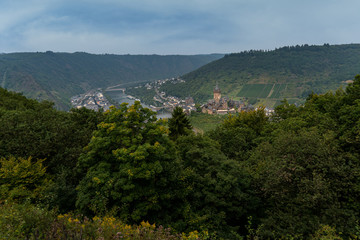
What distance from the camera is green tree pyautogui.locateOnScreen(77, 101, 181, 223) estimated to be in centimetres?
1052

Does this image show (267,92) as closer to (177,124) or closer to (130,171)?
(177,124)

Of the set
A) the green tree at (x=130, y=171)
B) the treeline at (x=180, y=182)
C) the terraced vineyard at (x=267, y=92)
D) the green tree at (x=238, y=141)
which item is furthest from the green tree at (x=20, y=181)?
the terraced vineyard at (x=267, y=92)

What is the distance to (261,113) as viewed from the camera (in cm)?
3019

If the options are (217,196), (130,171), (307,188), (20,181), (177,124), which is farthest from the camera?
(177,124)

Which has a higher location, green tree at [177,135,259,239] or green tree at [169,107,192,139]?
green tree at [169,107,192,139]

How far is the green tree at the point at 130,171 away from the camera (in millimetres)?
10523

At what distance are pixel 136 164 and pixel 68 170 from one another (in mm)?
6943

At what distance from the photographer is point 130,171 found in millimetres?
10469

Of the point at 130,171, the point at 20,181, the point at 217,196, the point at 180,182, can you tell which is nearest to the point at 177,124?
the point at 180,182

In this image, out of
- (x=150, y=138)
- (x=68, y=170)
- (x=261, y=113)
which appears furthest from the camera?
(x=261, y=113)

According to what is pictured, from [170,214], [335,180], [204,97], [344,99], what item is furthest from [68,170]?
[204,97]

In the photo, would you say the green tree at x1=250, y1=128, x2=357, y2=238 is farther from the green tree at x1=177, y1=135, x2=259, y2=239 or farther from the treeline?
the green tree at x1=177, y1=135, x2=259, y2=239

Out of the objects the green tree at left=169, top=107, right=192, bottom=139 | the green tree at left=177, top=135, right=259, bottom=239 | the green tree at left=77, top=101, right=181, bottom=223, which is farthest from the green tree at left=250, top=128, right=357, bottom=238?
the green tree at left=169, top=107, right=192, bottom=139

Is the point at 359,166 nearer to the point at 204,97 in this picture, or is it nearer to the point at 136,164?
the point at 136,164
